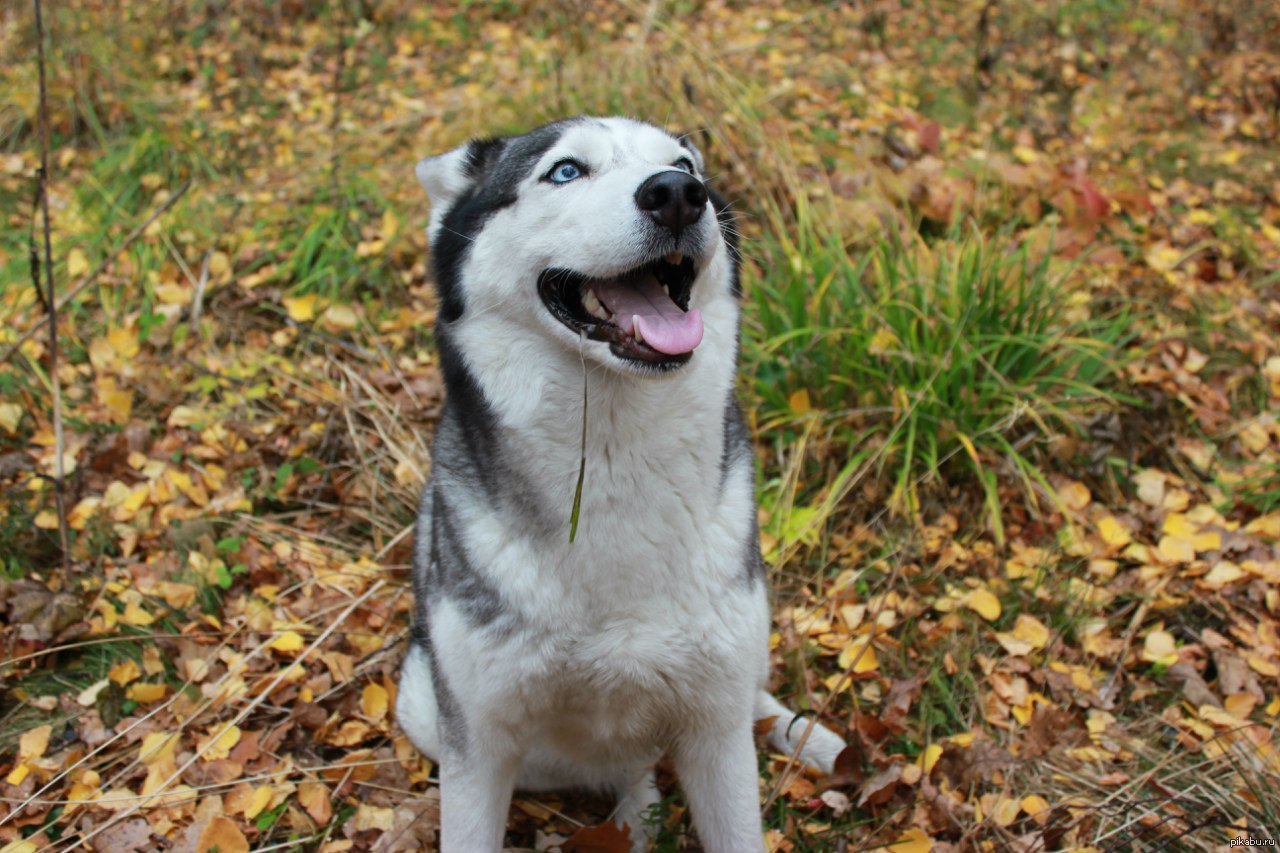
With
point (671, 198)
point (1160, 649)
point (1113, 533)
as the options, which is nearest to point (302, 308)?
point (671, 198)

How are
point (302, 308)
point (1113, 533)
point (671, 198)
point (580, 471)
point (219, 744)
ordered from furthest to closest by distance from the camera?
point (302, 308) < point (1113, 533) < point (219, 744) < point (580, 471) < point (671, 198)

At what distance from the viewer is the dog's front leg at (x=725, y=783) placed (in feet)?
8.65

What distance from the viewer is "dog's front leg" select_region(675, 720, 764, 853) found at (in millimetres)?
2637

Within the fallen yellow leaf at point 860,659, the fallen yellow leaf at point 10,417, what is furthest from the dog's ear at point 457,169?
the fallen yellow leaf at point 10,417

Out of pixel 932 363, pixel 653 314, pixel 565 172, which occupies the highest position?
pixel 565 172

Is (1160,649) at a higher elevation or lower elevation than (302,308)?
lower

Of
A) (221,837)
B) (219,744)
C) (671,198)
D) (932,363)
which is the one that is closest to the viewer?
(671,198)

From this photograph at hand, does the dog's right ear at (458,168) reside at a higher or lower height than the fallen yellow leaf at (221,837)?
higher

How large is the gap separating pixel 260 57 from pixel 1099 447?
20.9 feet

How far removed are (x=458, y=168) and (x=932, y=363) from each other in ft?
7.33

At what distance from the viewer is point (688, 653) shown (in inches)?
96.5

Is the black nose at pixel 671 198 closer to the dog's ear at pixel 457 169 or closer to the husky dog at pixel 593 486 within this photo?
the husky dog at pixel 593 486

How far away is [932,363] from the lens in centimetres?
420

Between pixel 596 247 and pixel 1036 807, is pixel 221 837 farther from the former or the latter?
pixel 1036 807
